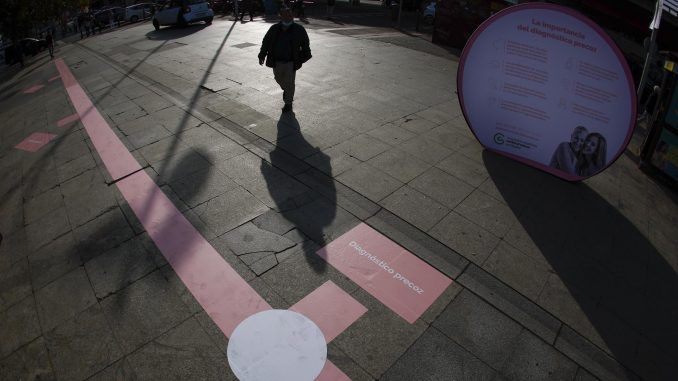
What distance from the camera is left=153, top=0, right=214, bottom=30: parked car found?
1986 cm

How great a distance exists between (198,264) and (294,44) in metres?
4.73

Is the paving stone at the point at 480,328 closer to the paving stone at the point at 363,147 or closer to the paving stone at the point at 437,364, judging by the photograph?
the paving stone at the point at 437,364

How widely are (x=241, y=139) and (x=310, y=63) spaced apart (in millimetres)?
6071

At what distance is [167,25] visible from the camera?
67.5ft

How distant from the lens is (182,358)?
10.7 ft

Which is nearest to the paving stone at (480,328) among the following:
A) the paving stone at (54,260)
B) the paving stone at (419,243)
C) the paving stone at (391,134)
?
the paving stone at (419,243)

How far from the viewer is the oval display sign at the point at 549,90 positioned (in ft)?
16.1

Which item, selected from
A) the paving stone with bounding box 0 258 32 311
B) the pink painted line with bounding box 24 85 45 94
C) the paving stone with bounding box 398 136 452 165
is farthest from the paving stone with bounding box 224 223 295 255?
the pink painted line with bounding box 24 85 45 94

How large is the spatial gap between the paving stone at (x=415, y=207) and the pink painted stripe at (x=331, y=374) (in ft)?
7.23

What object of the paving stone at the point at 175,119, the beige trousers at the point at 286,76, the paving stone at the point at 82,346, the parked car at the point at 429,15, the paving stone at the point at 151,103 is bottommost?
the paving stone at the point at 82,346

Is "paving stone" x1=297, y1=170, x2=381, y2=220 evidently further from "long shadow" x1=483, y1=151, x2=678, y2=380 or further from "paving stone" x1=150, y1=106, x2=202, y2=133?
"paving stone" x1=150, y1=106, x2=202, y2=133

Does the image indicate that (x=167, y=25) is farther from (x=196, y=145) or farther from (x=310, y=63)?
(x=196, y=145)

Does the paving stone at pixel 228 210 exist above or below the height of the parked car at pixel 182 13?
below

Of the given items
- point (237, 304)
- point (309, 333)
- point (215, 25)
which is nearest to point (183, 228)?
point (237, 304)
